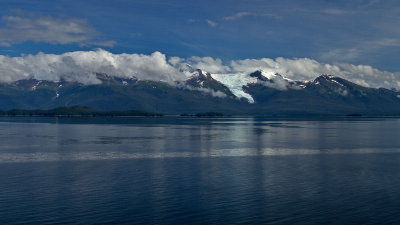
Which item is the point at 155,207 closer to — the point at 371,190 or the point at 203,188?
the point at 203,188

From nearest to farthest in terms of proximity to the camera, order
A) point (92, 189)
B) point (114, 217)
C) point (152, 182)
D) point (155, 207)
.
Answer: point (114, 217)
point (155, 207)
point (92, 189)
point (152, 182)

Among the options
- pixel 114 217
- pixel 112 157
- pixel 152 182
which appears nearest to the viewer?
pixel 114 217

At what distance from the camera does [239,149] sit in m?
78.8

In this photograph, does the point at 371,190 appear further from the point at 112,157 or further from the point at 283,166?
the point at 112,157

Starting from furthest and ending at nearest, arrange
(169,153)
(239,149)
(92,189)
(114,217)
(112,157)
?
(239,149) < (169,153) < (112,157) < (92,189) < (114,217)

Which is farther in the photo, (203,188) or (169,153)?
(169,153)

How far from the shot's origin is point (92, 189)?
4097 centimetres

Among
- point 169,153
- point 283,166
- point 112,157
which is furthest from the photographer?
point 169,153

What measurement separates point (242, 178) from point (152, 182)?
10576 millimetres

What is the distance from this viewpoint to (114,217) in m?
31.8

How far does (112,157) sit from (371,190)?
129 ft

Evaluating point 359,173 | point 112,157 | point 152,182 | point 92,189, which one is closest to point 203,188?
point 152,182

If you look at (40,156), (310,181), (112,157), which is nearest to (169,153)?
(112,157)

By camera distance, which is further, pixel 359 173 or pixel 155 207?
pixel 359 173
